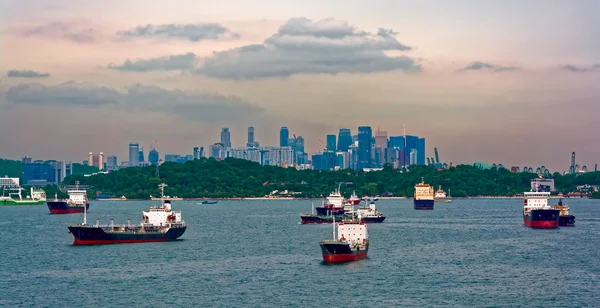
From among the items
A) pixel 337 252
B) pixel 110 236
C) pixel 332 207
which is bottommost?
pixel 337 252

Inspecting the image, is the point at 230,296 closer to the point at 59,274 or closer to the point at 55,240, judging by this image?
the point at 59,274

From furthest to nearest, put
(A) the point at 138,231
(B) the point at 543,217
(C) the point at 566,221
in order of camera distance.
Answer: (C) the point at 566,221 → (B) the point at 543,217 → (A) the point at 138,231

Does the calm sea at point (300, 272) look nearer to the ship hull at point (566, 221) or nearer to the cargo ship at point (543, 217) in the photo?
the cargo ship at point (543, 217)

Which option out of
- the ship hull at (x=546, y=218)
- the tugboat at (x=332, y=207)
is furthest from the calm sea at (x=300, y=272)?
the tugboat at (x=332, y=207)

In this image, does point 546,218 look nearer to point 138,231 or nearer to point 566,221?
point 566,221

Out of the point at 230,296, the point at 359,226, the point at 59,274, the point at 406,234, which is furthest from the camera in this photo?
the point at 406,234

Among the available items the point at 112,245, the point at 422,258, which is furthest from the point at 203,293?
the point at 112,245

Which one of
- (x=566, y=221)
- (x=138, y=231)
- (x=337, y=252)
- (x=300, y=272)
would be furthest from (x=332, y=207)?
(x=300, y=272)
